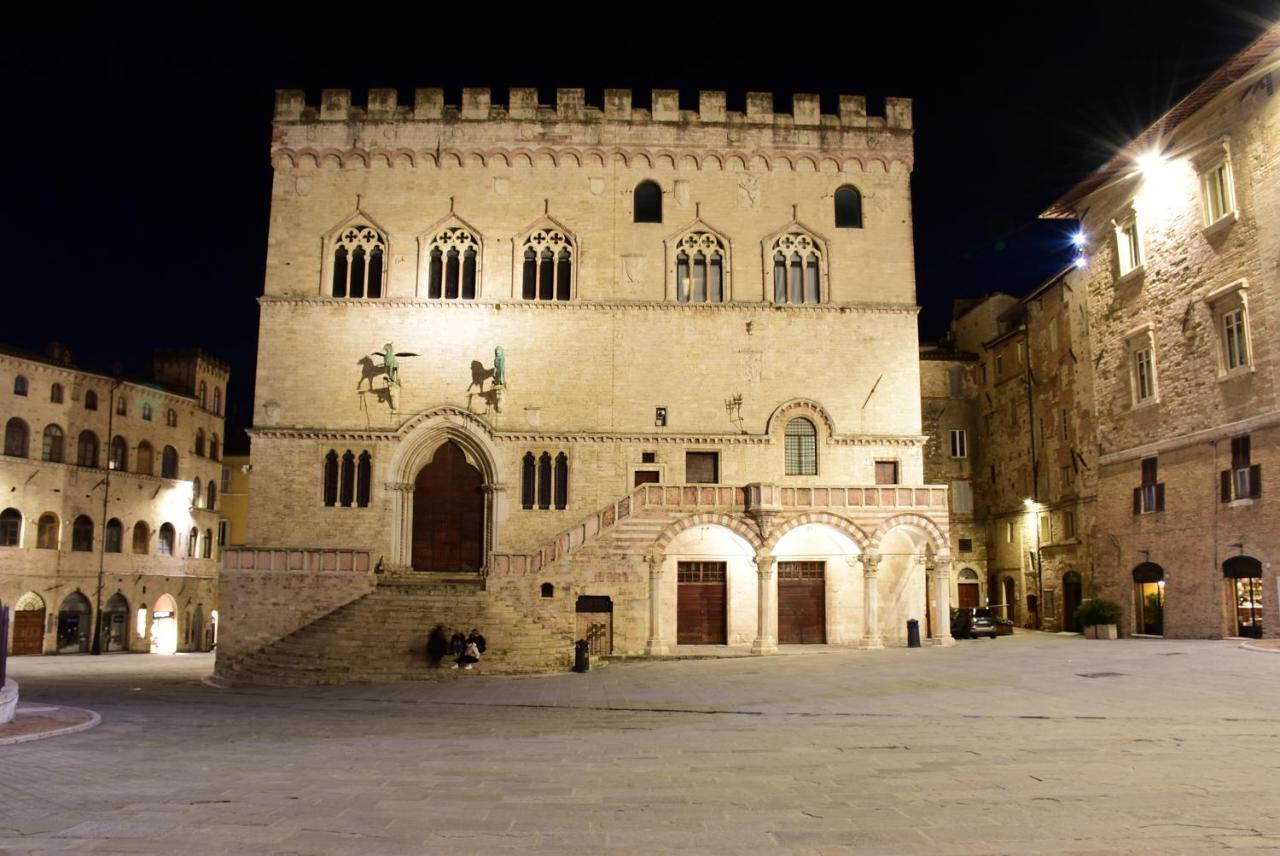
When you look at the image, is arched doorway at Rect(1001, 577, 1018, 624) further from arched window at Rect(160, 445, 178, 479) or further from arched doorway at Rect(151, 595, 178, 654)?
arched window at Rect(160, 445, 178, 479)

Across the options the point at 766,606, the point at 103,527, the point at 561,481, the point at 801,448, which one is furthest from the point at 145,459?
the point at 766,606

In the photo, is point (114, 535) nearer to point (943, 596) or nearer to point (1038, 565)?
point (943, 596)

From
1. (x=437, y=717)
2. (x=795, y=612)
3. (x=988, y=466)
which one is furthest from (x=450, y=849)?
(x=988, y=466)

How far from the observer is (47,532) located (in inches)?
1756

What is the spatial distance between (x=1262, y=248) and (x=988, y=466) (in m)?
20.1

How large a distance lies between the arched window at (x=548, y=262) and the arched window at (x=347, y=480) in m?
8.01

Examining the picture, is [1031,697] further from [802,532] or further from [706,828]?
[802,532]

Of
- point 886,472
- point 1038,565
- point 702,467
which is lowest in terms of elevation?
point 1038,565

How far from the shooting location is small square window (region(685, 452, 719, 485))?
110ft

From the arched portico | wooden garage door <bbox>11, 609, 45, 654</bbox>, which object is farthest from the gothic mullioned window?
wooden garage door <bbox>11, 609, 45, 654</bbox>

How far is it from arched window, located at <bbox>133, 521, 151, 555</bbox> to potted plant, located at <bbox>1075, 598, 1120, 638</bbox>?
138 ft

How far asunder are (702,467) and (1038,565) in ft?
54.8

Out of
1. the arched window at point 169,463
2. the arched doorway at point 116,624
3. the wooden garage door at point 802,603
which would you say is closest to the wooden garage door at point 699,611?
the wooden garage door at point 802,603

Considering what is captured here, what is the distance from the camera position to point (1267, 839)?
8.17 metres
